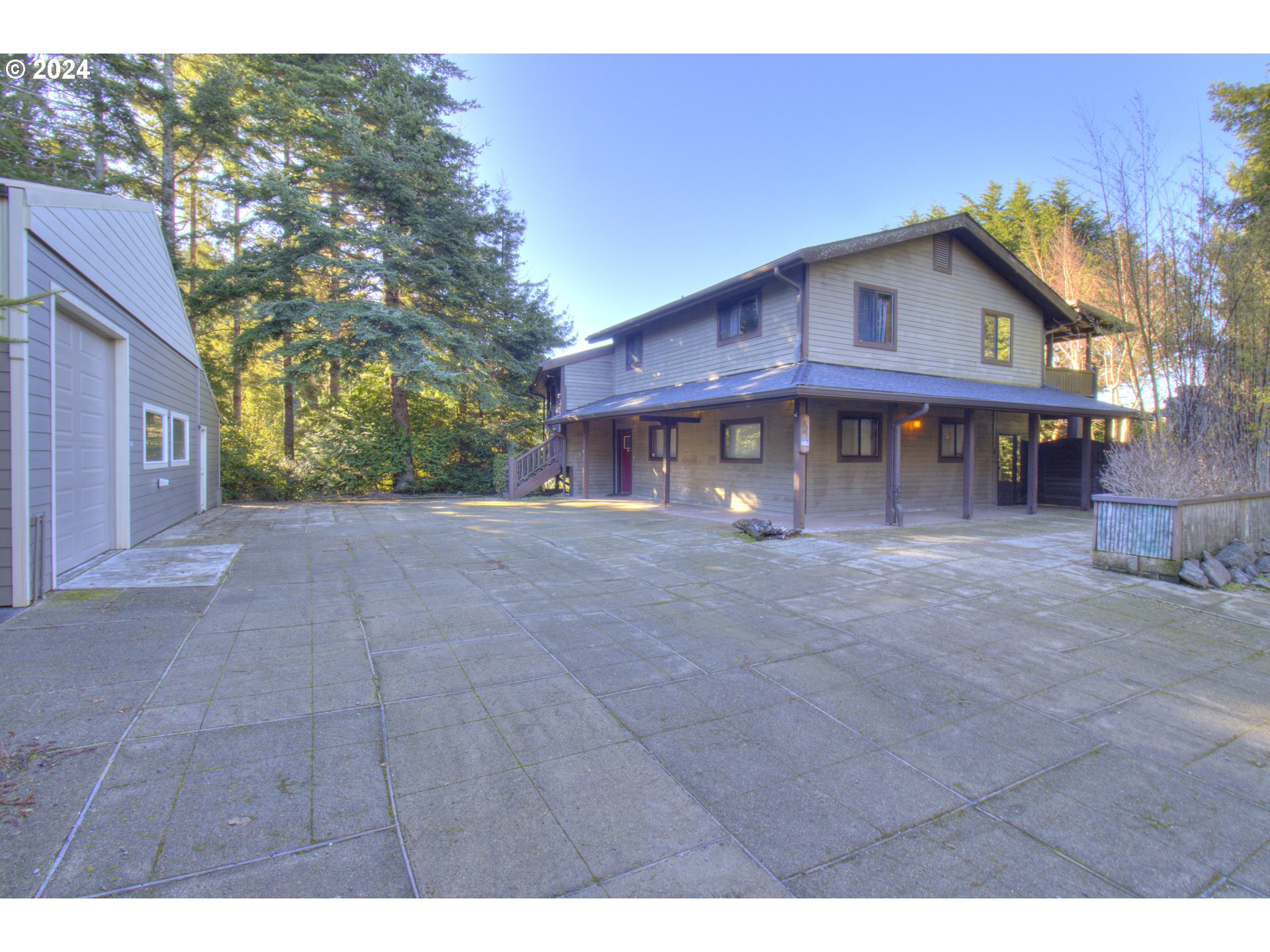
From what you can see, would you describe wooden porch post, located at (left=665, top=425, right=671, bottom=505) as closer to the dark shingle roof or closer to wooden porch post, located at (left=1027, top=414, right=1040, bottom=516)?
the dark shingle roof

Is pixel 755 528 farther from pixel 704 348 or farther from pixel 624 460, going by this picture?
pixel 624 460

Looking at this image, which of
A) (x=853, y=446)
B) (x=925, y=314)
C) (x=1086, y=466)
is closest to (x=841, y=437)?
(x=853, y=446)

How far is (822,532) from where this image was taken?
29.9 feet

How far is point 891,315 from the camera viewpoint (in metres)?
11.7

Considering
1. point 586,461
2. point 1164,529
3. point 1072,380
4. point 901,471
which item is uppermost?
point 1072,380

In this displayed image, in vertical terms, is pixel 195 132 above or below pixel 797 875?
above

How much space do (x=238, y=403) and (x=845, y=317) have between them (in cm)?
2002

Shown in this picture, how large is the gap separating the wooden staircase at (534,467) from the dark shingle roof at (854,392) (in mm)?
2821

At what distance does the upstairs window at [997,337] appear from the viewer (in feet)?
43.3

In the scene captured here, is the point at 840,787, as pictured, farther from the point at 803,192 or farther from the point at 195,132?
the point at 195,132

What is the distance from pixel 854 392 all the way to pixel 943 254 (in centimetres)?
597

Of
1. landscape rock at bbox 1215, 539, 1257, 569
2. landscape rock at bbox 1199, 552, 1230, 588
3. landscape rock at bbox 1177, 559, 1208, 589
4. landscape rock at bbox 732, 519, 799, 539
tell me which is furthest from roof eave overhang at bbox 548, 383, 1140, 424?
landscape rock at bbox 1177, 559, 1208, 589

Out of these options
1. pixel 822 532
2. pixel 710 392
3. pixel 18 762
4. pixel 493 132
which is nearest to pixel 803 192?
pixel 493 132

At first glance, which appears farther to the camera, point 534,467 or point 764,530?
point 534,467
